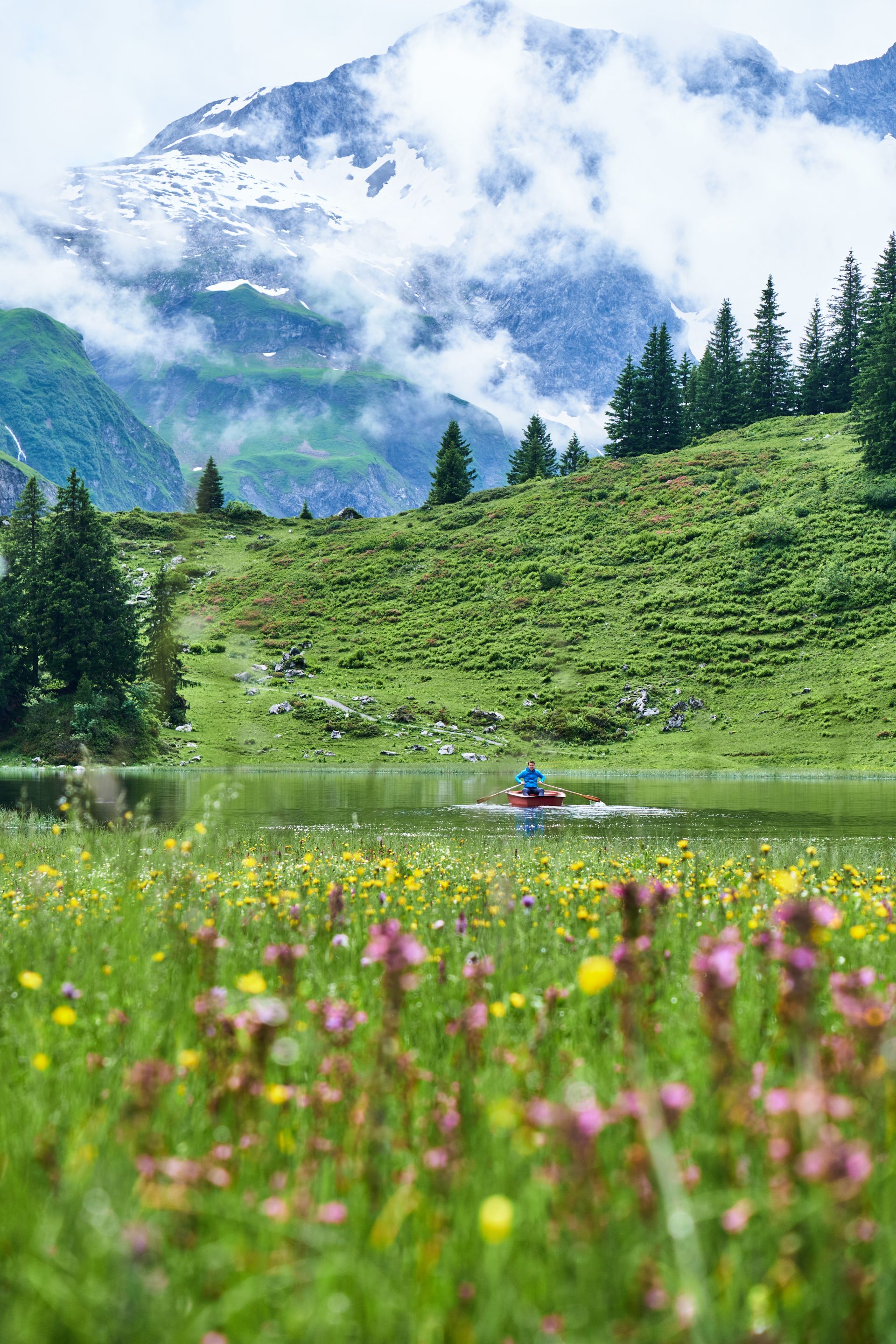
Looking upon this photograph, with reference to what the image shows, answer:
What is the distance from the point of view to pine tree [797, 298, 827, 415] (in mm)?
119188

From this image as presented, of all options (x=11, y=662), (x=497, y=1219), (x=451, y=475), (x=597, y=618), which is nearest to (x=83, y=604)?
(x=11, y=662)

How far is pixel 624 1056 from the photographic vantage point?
387 cm

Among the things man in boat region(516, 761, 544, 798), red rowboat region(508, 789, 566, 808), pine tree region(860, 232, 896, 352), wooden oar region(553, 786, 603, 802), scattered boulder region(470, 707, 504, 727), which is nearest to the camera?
red rowboat region(508, 789, 566, 808)

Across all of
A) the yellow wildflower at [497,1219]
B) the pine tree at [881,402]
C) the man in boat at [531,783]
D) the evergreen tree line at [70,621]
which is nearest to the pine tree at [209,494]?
the evergreen tree line at [70,621]

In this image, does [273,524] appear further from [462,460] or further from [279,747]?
[279,747]

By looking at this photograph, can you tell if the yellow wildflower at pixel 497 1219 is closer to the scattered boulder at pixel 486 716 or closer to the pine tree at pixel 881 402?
the scattered boulder at pixel 486 716

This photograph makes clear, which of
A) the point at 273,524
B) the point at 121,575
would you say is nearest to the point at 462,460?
the point at 273,524

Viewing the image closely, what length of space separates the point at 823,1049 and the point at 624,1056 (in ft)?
2.70

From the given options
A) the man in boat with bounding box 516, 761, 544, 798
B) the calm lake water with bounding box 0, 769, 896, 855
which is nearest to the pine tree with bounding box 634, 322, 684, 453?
the calm lake water with bounding box 0, 769, 896, 855

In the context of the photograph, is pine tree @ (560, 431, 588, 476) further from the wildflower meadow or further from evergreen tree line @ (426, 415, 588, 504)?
the wildflower meadow

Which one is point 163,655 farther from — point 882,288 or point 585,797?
point 882,288

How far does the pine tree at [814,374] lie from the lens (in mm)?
119188

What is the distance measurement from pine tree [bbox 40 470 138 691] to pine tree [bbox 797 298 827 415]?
9400 centimetres

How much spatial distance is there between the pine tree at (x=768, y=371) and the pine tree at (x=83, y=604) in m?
89.3
